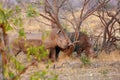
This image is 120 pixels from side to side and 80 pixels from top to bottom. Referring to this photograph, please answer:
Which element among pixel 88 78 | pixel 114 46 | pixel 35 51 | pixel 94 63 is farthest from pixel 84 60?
pixel 35 51

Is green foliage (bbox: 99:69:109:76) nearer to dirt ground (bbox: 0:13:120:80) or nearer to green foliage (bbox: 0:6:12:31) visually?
dirt ground (bbox: 0:13:120:80)

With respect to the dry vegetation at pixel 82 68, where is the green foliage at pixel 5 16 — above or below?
above

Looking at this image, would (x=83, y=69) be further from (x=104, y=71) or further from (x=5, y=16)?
(x=5, y=16)

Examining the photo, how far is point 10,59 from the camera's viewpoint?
4.05 m

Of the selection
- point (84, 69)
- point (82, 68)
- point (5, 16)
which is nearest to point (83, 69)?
point (84, 69)

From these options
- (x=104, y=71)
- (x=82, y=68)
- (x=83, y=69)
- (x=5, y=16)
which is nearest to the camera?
(x=5, y=16)

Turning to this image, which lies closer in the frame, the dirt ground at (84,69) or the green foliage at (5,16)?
the green foliage at (5,16)

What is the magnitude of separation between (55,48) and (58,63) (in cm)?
97

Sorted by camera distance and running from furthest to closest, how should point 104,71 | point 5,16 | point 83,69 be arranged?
point 83,69 → point 104,71 → point 5,16

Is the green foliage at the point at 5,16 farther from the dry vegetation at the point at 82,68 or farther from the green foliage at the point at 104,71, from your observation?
the green foliage at the point at 104,71

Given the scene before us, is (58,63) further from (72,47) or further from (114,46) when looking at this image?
(114,46)

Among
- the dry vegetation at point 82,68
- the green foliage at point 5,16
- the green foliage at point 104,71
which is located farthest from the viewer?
the green foliage at point 104,71

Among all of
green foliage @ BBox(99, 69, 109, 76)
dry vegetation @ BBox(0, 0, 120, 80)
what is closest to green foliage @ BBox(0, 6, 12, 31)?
dry vegetation @ BBox(0, 0, 120, 80)

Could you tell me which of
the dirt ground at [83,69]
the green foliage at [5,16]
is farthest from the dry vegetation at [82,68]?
the green foliage at [5,16]
